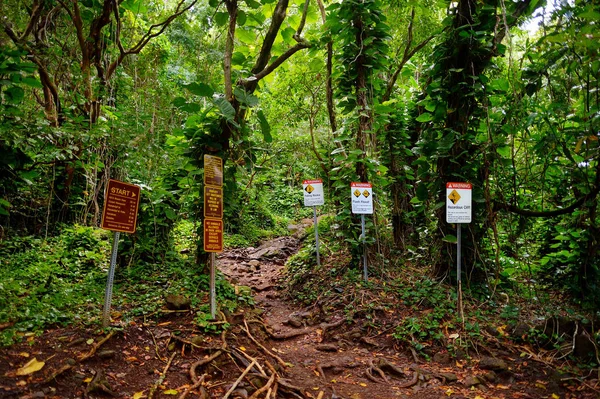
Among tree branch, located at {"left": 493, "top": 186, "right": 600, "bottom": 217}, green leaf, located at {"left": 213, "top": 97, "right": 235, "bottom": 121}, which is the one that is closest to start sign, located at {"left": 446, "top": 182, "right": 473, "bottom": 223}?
tree branch, located at {"left": 493, "top": 186, "right": 600, "bottom": 217}

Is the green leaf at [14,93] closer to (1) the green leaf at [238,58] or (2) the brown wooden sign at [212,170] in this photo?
(2) the brown wooden sign at [212,170]

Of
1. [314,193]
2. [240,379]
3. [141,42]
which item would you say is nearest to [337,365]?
[240,379]

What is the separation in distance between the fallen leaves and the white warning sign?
4.57m

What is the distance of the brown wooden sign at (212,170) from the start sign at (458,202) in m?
2.97

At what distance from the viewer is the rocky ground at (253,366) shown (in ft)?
10.0

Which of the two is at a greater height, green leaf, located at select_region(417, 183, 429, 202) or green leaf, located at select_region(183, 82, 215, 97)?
green leaf, located at select_region(183, 82, 215, 97)

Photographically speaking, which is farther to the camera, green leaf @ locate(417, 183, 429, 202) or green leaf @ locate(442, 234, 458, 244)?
green leaf @ locate(417, 183, 429, 202)

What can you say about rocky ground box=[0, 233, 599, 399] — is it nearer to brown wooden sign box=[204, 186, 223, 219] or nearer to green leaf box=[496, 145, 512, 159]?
brown wooden sign box=[204, 186, 223, 219]

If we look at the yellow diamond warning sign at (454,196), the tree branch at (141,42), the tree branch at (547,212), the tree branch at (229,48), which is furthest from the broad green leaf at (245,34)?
the tree branch at (547,212)

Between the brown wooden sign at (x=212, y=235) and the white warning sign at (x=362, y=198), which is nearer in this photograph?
the brown wooden sign at (x=212, y=235)

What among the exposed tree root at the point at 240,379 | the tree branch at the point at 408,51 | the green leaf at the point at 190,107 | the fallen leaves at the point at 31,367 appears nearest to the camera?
the fallen leaves at the point at 31,367

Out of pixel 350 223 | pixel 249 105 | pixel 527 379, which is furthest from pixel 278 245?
pixel 527 379

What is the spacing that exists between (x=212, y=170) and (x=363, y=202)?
2829 mm

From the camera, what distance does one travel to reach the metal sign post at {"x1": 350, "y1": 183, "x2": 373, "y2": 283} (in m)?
6.33
